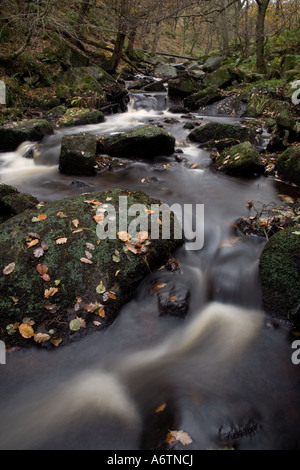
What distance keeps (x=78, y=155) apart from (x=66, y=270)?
13.5 ft

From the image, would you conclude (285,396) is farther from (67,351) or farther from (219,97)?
(219,97)

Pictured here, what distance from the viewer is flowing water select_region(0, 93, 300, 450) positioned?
2170 mm

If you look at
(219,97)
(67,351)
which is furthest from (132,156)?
(219,97)

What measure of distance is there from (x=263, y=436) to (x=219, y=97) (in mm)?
13430

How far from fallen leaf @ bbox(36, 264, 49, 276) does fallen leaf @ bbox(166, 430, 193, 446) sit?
1942 millimetres

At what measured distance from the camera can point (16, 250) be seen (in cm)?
319

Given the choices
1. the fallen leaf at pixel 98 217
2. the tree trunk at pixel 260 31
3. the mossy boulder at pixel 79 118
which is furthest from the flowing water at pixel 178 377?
the tree trunk at pixel 260 31

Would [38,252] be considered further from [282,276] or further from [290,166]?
[290,166]

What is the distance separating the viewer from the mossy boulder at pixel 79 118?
10.3 meters

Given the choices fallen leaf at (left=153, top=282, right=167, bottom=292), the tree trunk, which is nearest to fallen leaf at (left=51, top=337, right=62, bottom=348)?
fallen leaf at (left=153, top=282, right=167, bottom=292)

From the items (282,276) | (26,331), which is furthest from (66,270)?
(282,276)

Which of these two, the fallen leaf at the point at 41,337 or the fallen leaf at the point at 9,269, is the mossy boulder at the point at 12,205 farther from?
the fallen leaf at the point at 41,337

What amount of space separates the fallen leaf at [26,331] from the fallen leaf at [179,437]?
1551 millimetres
